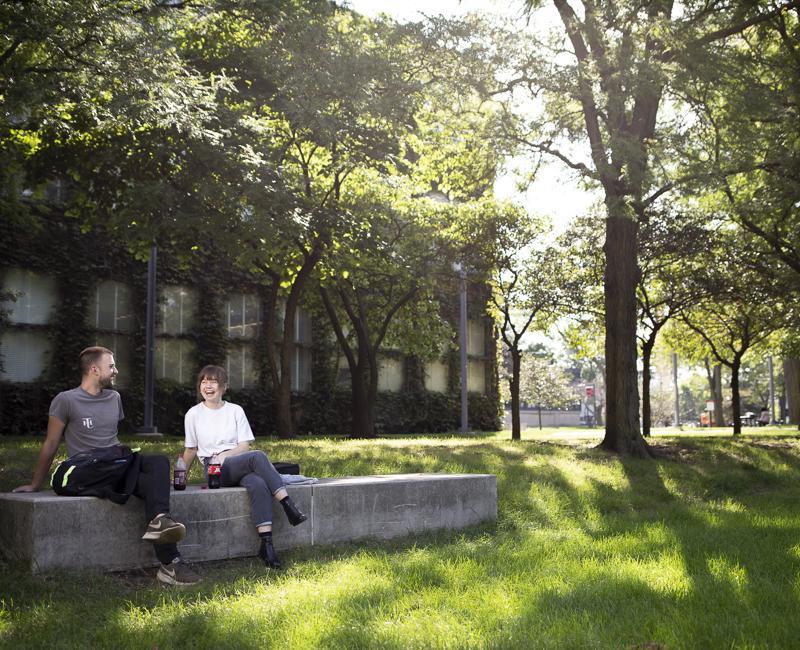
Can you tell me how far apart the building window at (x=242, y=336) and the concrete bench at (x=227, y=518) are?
19492 millimetres

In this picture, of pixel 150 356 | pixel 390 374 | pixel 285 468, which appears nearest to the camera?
pixel 285 468

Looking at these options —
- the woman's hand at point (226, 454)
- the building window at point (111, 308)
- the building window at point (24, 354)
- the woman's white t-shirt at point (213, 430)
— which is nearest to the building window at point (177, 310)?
the building window at point (111, 308)

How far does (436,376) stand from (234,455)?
2813cm

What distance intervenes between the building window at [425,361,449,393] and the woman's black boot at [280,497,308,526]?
2734cm

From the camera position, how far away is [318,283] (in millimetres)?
21672

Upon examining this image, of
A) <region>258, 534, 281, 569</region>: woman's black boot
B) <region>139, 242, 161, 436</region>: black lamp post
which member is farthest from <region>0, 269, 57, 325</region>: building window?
<region>258, 534, 281, 569</region>: woman's black boot

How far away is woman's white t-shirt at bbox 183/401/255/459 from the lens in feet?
23.7

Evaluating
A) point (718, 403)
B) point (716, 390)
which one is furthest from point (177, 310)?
point (716, 390)

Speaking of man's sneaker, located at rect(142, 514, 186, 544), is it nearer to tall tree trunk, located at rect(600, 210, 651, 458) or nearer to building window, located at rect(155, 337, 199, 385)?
tall tree trunk, located at rect(600, 210, 651, 458)

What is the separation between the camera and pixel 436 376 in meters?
35.1

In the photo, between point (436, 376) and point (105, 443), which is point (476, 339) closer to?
point (436, 376)

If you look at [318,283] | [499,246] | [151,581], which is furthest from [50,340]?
[151,581]

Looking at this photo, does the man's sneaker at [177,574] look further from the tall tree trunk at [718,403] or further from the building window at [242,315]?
the tall tree trunk at [718,403]

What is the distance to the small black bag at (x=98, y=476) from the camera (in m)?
6.11
